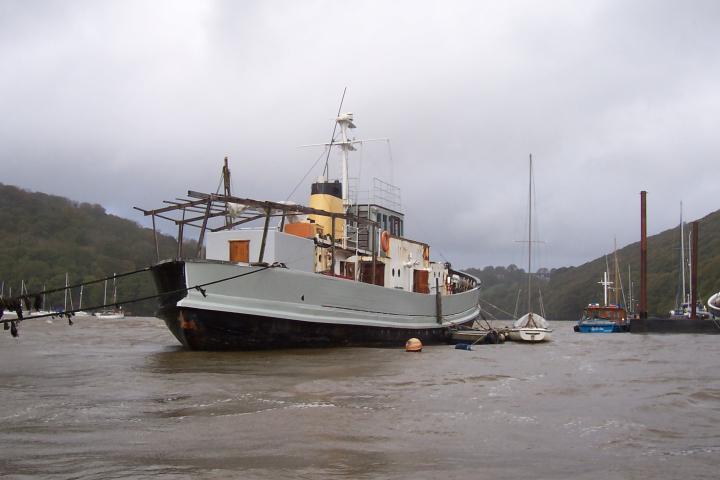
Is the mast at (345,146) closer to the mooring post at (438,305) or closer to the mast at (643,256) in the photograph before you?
the mooring post at (438,305)

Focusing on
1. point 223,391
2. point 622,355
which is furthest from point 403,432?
point 622,355

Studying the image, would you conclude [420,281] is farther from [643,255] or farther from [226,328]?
[643,255]

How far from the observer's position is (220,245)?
1906 cm

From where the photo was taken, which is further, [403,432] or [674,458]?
[403,432]

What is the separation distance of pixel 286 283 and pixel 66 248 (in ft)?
326

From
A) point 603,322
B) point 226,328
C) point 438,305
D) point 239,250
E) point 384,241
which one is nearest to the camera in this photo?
point 226,328

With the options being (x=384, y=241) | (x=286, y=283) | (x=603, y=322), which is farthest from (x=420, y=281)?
(x=603, y=322)

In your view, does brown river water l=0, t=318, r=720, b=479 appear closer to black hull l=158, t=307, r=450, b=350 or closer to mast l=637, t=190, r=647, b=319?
black hull l=158, t=307, r=450, b=350

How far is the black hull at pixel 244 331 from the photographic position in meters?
17.4

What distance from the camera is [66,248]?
108 m

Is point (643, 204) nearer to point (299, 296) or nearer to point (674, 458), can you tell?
point (299, 296)

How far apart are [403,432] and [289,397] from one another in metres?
2.84

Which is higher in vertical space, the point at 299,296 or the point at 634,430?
the point at 299,296

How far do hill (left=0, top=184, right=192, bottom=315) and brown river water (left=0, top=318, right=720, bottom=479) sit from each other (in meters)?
71.1
